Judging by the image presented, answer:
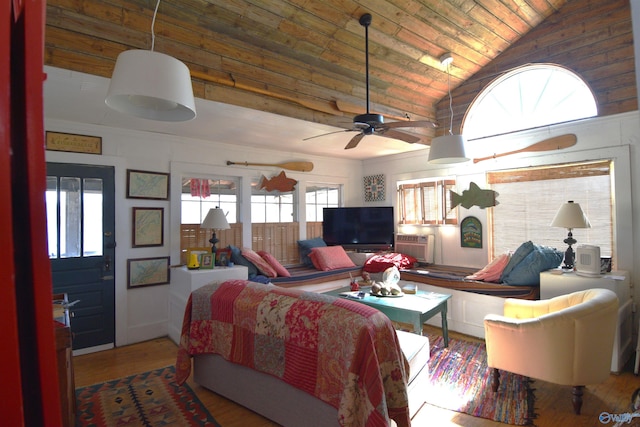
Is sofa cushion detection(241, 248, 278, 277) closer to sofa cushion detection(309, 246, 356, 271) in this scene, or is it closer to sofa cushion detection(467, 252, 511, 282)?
sofa cushion detection(309, 246, 356, 271)

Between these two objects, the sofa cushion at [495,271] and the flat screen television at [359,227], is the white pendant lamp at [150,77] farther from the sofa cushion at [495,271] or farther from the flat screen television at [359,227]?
the flat screen television at [359,227]

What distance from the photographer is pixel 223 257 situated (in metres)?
4.04

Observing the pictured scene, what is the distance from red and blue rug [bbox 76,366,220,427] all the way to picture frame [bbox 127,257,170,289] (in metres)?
1.18

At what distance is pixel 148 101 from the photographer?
1.77m

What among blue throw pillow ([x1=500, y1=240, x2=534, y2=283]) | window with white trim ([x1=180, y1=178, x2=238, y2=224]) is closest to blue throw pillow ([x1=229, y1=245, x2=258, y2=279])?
window with white trim ([x1=180, y1=178, x2=238, y2=224])

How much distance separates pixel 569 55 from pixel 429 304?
335 cm

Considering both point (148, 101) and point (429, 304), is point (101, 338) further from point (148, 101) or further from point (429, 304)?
point (429, 304)

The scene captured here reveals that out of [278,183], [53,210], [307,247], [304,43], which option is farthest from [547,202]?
[53,210]

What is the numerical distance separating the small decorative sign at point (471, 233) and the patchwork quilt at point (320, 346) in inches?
124

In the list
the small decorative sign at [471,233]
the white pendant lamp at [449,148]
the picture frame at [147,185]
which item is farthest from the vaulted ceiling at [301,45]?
the small decorative sign at [471,233]

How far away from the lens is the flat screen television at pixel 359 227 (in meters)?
5.43

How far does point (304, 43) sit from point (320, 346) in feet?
9.61

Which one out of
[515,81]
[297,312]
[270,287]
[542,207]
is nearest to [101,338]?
[270,287]

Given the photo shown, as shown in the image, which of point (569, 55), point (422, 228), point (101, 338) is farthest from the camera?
point (422, 228)
